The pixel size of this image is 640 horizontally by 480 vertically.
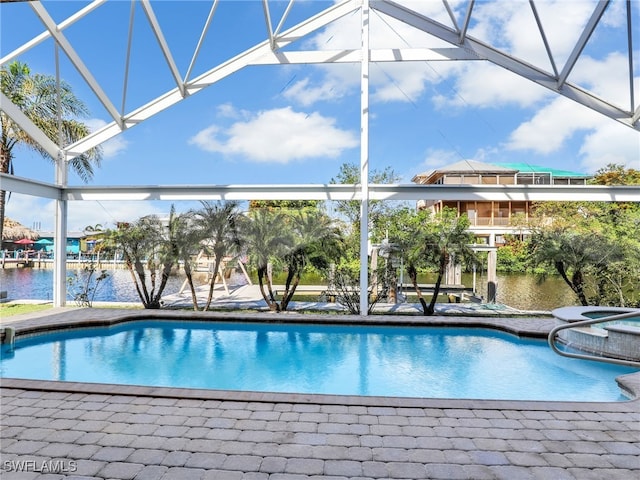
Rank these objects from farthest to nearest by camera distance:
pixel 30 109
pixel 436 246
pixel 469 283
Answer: pixel 469 283, pixel 30 109, pixel 436 246

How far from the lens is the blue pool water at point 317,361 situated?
6453mm

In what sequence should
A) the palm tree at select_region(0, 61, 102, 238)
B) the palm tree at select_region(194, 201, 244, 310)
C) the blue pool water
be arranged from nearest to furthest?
the blue pool water < the palm tree at select_region(194, 201, 244, 310) < the palm tree at select_region(0, 61, 102, 238)

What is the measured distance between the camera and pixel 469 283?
17469 mm

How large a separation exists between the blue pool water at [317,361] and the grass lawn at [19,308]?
7.50 feet

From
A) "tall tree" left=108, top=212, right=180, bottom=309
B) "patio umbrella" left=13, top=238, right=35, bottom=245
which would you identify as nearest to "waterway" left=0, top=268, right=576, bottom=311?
"tall tree" left=108, top=212, right=180, bottom=309

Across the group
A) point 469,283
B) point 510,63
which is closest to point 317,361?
point 510,63

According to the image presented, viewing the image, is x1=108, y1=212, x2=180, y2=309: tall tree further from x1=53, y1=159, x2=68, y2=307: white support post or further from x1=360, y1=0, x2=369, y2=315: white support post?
x1=360, y1=0, x2=369, y2=315: white support post

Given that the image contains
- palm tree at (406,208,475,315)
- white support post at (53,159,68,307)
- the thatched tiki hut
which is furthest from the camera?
the thatched tiki hut

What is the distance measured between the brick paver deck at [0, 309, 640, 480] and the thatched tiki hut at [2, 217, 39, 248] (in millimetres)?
29678

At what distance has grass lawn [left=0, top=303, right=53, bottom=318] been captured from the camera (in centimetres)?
1022

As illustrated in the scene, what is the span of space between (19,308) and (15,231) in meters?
23.3

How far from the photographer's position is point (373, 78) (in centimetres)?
1039

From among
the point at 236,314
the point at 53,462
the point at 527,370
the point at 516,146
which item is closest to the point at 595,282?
the point at 527,370

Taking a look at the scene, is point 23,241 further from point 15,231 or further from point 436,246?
point 436,246
